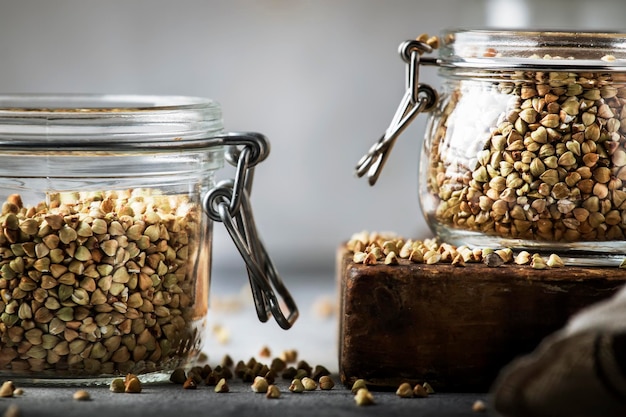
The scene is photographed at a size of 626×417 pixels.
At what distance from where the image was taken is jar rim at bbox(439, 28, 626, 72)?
0.72 m

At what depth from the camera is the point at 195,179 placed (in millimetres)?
780

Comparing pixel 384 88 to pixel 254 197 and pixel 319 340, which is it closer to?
pixel 254 197

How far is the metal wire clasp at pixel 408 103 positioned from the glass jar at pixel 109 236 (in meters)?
0.11

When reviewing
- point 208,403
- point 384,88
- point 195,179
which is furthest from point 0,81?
point 208,403

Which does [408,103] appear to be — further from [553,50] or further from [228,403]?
[228,403]

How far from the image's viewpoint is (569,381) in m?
0.57

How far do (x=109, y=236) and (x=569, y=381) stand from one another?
1.24 ft

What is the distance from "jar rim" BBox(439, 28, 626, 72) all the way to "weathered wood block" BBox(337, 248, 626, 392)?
171 millimetres

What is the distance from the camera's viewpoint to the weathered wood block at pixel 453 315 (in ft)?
2.30

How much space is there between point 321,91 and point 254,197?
27 cm

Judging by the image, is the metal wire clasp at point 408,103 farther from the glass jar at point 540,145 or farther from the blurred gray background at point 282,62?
the blurred gray background at point 282,62

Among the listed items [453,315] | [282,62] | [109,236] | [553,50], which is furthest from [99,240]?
[282,62]

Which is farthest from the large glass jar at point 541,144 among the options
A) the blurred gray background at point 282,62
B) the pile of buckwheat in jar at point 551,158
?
the blurred gray background at point 282,62

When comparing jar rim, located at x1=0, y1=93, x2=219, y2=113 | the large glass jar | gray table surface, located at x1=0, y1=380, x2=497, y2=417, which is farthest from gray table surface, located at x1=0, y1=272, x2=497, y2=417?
jar rim, located at x1=0, y1=93, x2=219, y2=113
